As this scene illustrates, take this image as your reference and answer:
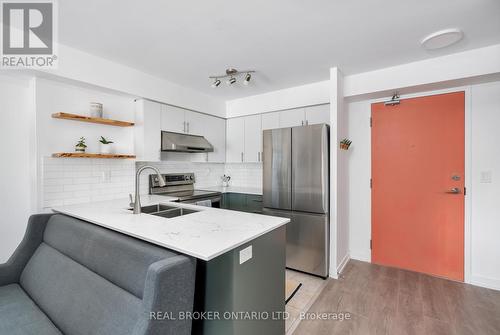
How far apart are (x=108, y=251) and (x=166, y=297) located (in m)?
0.59

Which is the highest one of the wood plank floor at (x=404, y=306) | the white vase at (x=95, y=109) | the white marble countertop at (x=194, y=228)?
the white vase at (x=95, y=109)

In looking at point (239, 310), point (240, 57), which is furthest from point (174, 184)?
point (239, 310)

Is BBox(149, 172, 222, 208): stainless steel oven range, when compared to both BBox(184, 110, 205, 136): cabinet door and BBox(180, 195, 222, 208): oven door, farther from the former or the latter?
BBox(184, 110, 205, 136): cabinet door

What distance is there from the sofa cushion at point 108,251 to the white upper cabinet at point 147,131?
121cm

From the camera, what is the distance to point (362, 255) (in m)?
3.27

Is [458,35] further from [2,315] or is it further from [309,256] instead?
[2,315]

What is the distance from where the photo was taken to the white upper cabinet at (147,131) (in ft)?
9.64

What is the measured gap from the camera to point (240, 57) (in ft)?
8.23

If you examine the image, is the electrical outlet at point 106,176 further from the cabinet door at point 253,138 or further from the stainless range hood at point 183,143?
the cabinet door at point 253,138

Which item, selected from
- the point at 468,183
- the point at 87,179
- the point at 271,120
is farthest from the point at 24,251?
the point at 468,183

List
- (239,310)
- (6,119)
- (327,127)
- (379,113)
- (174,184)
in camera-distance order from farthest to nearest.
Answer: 1. (174,184)
2. (379,113)
3. (327,127)
4. (6,119)
5. (239,310)

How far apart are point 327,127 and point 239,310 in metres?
2.19

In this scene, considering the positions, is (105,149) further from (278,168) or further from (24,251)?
(278,168)

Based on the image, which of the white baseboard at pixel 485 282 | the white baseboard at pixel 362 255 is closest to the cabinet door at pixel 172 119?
the white baseboard at pixel 362 255
